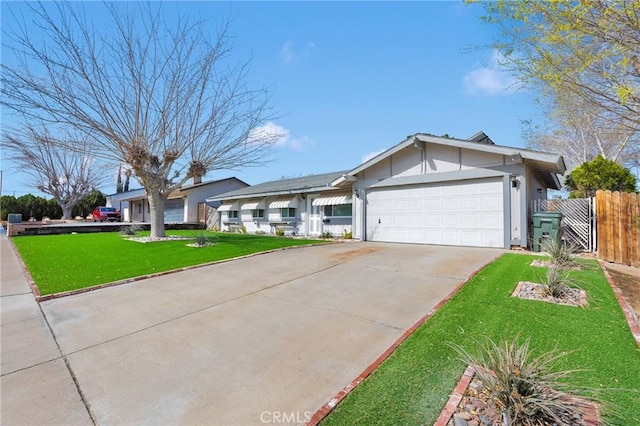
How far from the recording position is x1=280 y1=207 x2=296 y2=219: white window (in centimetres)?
1958

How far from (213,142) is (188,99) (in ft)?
6.73

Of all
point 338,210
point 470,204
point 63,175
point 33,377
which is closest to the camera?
point 33,377

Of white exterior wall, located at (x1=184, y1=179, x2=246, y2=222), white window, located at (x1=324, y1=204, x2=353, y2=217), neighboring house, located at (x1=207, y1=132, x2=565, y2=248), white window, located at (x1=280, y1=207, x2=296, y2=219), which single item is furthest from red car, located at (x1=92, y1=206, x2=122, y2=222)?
white window, located at (x1=324, y1=204, x2=353, y2=217)

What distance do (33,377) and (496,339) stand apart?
16.8 feet

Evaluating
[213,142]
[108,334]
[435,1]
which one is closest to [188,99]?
[213,142]

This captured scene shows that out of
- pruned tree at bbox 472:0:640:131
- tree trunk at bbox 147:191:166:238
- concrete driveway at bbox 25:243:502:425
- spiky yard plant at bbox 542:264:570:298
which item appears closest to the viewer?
concrete driveway at bbox 25:243:502:425

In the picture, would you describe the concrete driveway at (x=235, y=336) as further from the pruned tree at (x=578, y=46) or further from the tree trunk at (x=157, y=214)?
the tree trunk at (x=157, y=214)

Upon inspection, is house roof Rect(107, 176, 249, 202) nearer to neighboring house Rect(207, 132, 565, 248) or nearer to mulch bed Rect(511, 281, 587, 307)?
neighboring house Rect(207, 132, 565, 248)

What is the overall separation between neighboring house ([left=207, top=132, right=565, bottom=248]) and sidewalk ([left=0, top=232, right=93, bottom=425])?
11.7 m

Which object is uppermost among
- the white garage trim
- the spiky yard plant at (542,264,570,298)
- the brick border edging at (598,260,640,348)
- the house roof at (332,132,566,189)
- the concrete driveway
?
the house roof at (332,132,566,189)

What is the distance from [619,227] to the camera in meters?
8.98

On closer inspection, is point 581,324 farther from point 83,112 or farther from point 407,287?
point 83,112

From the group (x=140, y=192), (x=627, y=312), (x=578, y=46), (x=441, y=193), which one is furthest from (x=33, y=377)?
(x=140, y=192)

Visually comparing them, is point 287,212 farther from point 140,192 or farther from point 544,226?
point 140,192
